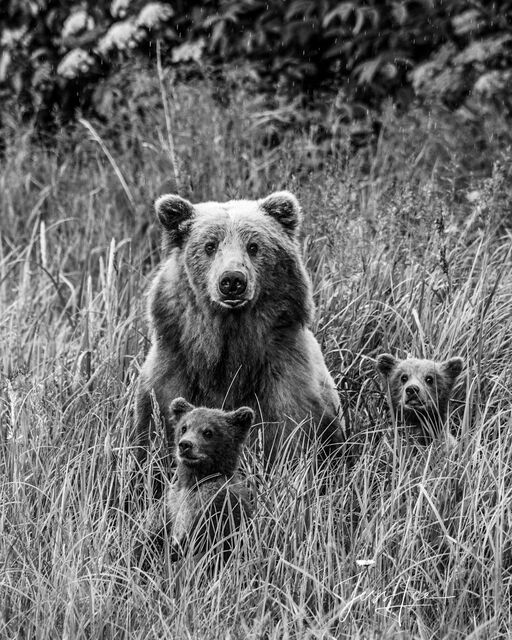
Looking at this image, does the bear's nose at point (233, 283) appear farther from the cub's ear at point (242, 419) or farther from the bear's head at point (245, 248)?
the cub's ear at point (242, 419)

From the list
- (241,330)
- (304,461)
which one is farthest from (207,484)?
(241,330)

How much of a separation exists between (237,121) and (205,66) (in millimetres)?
1180

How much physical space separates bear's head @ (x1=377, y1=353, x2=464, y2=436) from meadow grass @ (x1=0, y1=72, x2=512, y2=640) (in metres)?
0.11

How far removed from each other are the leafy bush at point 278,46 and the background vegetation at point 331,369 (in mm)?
237

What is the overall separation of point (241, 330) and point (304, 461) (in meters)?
0.65

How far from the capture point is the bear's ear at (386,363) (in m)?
4.68

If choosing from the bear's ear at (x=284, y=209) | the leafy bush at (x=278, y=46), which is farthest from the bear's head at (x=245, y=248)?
the leafy bush at (x=278, y=46)

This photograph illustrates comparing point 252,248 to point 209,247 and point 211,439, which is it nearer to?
point 209,247

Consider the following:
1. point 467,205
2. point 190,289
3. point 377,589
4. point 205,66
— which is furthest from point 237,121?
point 377,589

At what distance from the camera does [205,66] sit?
8.67 metres

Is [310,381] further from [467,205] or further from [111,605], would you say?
[467,205]

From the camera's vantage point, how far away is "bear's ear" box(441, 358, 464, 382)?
462 cm

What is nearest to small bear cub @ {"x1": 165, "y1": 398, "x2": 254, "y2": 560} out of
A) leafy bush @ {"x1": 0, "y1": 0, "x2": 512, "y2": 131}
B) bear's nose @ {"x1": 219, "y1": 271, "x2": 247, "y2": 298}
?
bear's nose @ {"x1": 219, "y1": 271, "x2": 247, "y2": 298}

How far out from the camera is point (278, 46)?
9422 mm
